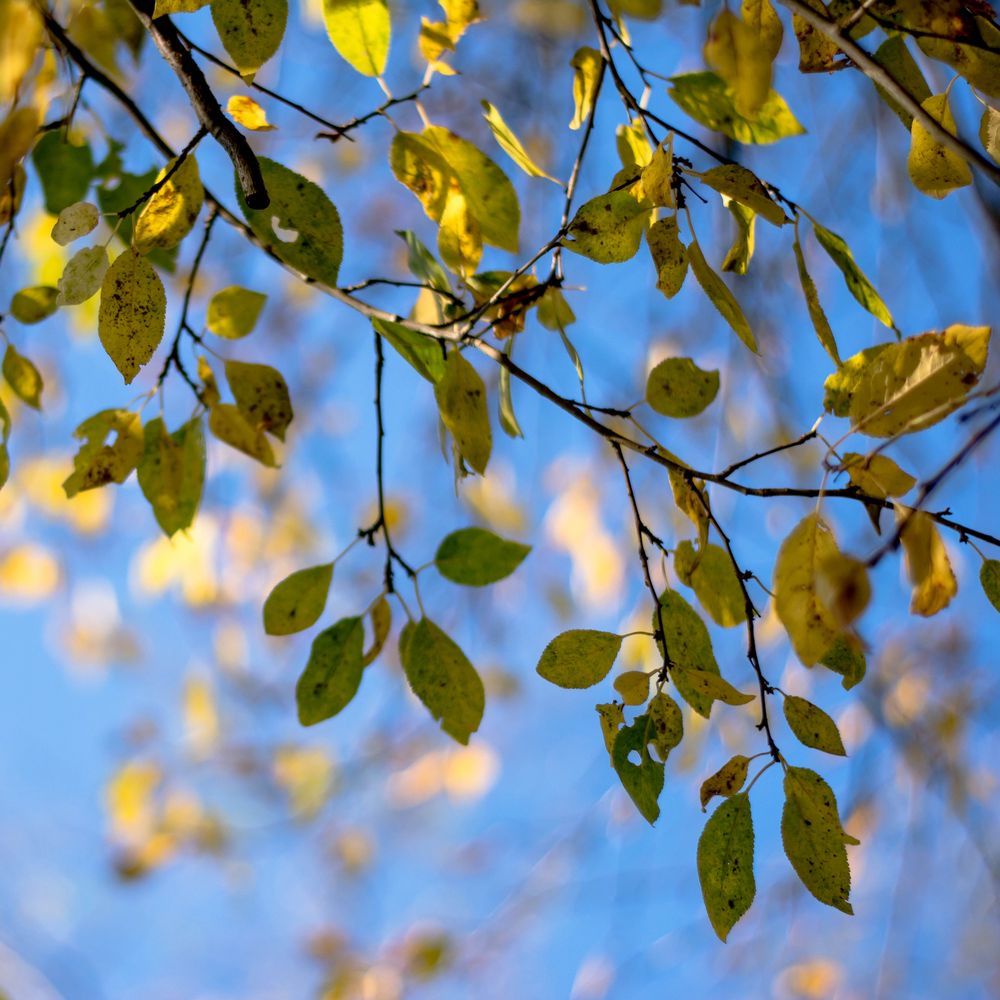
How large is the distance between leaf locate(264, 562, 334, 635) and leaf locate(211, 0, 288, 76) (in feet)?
0.95

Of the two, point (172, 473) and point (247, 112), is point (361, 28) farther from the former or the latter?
point (172, 473)

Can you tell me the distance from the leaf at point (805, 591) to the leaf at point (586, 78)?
348 mm

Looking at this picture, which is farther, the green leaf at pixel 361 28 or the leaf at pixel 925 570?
the green leaf at pixel 361 28

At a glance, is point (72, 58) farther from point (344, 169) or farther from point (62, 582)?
point (62, 582)

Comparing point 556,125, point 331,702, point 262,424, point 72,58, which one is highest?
point 556,125

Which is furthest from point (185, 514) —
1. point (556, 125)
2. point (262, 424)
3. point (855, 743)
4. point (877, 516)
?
point (855, 743)

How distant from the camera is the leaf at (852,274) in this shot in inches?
21.0

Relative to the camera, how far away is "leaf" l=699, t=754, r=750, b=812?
0.49 m

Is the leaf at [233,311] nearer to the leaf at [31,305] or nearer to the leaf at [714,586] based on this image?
the leaf at [31,305]

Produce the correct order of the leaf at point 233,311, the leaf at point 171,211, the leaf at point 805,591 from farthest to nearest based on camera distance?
the leaf at point 233,311, the leaf at point 171,211, the leaf at point 805,591

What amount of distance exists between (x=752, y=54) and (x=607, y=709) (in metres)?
0.31

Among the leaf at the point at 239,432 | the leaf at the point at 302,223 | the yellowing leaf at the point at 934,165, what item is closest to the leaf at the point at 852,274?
the yellowing leaf at the point at 934,165

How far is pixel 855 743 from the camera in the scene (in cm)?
224

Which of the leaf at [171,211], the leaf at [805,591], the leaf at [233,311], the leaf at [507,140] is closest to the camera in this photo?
the leaf at [805,591]
